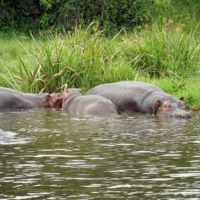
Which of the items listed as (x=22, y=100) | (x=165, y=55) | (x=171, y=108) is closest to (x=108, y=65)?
(x=165, y=55)

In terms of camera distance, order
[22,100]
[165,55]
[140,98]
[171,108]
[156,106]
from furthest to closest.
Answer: [165,55], [22,100], [140,98], [156,106], [171,108]

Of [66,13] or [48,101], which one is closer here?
[48,101]

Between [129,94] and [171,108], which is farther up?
[129,94]

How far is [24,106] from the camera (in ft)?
Answer: 28.8

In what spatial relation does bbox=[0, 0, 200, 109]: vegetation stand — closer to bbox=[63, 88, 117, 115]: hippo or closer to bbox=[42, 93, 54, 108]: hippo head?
bbox=[42, 93, 54, 108]: hippo head

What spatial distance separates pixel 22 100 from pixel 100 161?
529 centimetres

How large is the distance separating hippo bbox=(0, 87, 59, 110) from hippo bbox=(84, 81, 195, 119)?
34.5 inches

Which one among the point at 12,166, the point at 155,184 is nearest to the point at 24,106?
the point at 12,166

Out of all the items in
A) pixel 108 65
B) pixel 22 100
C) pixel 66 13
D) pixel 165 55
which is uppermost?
pixel 66 13

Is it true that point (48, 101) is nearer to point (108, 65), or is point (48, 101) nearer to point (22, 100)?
point (22, 100)

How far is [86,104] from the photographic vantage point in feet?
26.2

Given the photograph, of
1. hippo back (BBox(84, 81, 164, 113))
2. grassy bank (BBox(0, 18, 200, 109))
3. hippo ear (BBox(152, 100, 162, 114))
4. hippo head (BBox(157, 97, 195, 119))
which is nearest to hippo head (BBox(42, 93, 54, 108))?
grassy bank (BBox(0, 18, 200, 109))

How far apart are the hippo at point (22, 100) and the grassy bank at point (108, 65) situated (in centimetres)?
59

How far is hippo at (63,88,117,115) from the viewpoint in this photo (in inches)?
300
